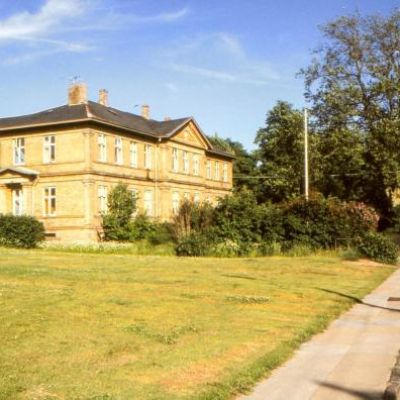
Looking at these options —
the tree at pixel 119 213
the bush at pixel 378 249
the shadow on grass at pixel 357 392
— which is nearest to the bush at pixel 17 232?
the tree at pixel 119 213

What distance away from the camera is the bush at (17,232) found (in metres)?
36.9

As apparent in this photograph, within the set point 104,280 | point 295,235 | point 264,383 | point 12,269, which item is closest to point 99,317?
point 264,383

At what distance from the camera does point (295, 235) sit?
29.9 meters

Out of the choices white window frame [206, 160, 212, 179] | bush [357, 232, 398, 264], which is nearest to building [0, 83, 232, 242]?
white window frame [206, 160, 212, 179]

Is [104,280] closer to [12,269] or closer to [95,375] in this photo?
[12,269]

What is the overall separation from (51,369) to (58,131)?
39.0 m

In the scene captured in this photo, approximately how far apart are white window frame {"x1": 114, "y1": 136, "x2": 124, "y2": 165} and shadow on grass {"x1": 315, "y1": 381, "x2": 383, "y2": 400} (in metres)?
40.8

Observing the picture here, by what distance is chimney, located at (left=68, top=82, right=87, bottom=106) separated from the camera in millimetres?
46688

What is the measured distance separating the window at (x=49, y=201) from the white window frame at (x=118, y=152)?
5.15 m

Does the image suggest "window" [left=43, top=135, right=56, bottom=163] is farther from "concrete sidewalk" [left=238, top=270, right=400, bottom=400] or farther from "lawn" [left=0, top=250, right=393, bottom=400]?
"concrete sidewalk" [left=238, top=270, right=400, bottom=400]

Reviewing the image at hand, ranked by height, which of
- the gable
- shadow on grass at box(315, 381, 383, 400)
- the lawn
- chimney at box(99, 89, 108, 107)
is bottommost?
shadow on grass at box(315, 381, 383, 400)

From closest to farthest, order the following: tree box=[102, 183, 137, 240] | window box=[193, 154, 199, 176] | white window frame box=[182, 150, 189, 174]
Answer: tree box=[102, 183, 137, 240], white window frame box=[182, 150, 189, 174], window box=[193, 154, 199, 176]

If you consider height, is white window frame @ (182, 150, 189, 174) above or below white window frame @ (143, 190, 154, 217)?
above

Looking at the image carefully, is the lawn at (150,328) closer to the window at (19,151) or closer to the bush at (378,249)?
the bush at (378,249)
